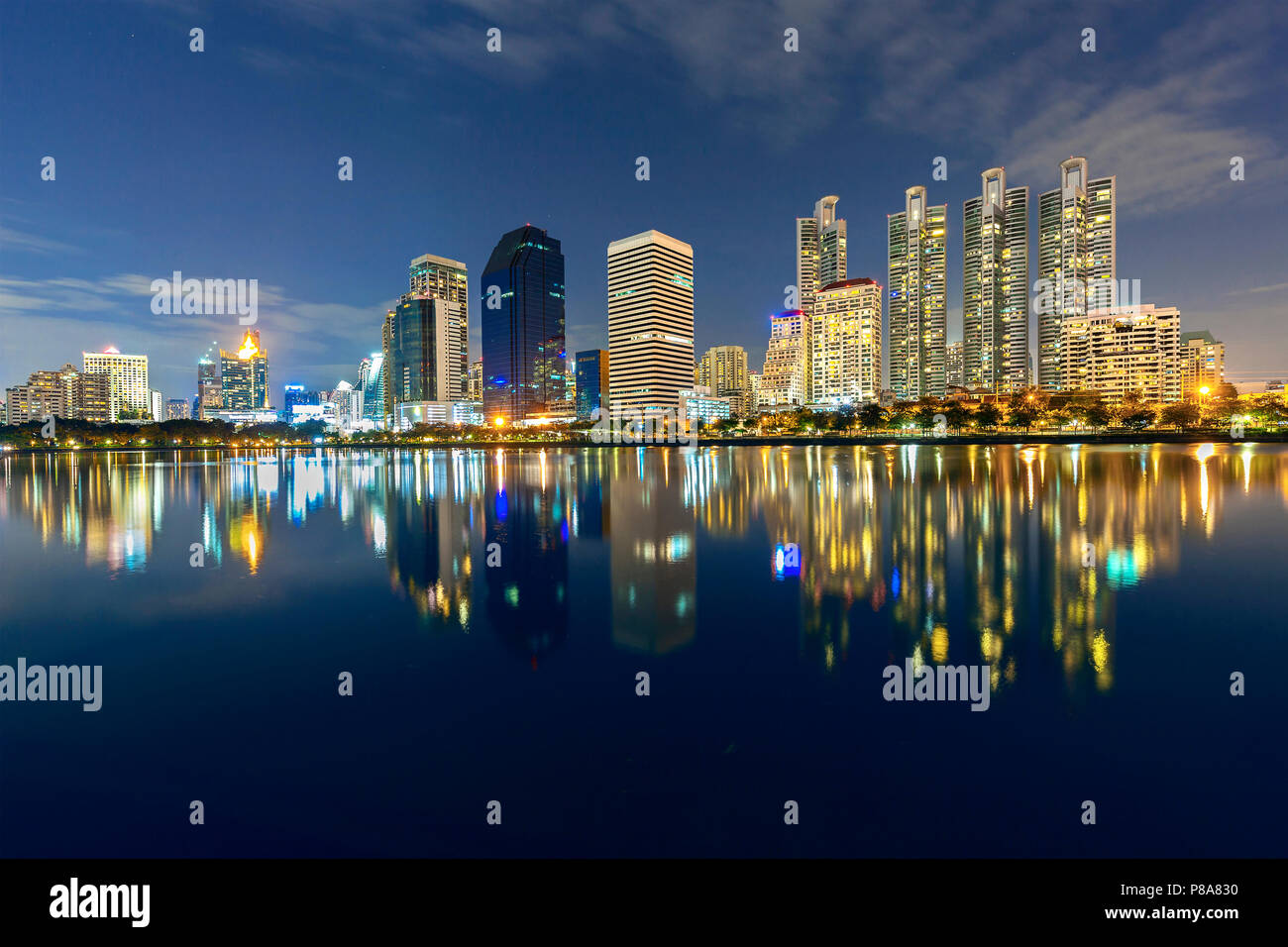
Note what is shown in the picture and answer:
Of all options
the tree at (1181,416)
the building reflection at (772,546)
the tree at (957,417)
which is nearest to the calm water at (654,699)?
the building reflection at (772,546)

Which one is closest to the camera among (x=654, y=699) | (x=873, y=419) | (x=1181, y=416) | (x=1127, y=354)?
(x=654, y=699)

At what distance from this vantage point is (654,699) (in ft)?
28.5

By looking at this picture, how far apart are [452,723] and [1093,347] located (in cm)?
23047

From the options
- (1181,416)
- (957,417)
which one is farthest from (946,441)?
(1181,416)

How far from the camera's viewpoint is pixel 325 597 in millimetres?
14086

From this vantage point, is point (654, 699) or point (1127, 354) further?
point (1127, 354)

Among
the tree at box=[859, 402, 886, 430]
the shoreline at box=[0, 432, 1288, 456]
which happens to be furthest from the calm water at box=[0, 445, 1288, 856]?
the tree at box=[859, 402, 886, 430]

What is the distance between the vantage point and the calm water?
5.98m

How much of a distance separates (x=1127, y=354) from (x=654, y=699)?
228051 millimetres

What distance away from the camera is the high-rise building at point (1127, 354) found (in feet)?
576

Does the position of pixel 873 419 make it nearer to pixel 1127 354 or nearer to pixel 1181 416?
pixel 1181 416

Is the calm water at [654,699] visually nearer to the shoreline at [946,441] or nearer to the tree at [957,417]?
the shoreline at [946,441]

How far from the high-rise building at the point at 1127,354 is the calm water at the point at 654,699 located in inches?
7978

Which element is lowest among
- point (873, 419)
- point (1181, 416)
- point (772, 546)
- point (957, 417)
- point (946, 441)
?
point (772, 546)
